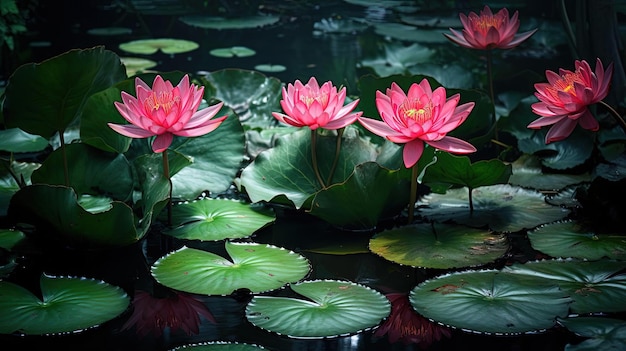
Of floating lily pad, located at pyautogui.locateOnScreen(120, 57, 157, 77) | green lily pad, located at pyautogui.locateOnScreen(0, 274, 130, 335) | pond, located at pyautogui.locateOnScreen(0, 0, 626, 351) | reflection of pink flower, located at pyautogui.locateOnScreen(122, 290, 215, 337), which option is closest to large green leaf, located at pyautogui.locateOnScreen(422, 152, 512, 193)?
pond, located at pyautogui.locateOnScreen(0, 0, 626, 351)

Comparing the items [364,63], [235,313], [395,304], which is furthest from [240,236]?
[364,63]

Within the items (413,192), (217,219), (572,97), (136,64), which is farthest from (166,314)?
(136,64)

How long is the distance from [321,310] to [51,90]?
0.87 meters

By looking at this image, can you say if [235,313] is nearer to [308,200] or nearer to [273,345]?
[273,345]

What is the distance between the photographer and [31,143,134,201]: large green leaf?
1.96 metres

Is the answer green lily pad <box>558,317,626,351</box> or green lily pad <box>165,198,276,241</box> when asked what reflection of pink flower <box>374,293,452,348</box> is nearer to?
green lily pad <box>558,317,626,351</box>

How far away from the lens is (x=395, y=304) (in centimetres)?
159

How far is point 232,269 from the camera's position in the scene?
168 centimetres

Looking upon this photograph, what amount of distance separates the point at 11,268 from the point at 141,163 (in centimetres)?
45

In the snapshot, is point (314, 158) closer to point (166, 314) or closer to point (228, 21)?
point (166, 314)

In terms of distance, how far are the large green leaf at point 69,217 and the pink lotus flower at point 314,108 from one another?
46cm

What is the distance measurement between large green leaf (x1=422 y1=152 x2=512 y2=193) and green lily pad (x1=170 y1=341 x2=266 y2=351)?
0.78m

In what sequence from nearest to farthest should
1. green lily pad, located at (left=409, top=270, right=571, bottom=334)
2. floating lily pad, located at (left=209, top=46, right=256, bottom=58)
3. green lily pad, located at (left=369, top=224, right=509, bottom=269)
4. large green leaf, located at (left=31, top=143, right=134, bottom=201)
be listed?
1. green lily pad, located at (left=409, top=270, right=571, bottom=334)
2. green lily pad, located at (left=369, top=224, right=509, bottom=269)
3. large green leaf, located at (left=31, top=143, right=134, bottom=201)
4. floating lily pad, located at (left=209, top=46, right=256, bottom=58)

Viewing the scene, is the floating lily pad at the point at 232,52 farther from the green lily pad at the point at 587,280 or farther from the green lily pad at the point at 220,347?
the green lily pad at the point at 220,347
